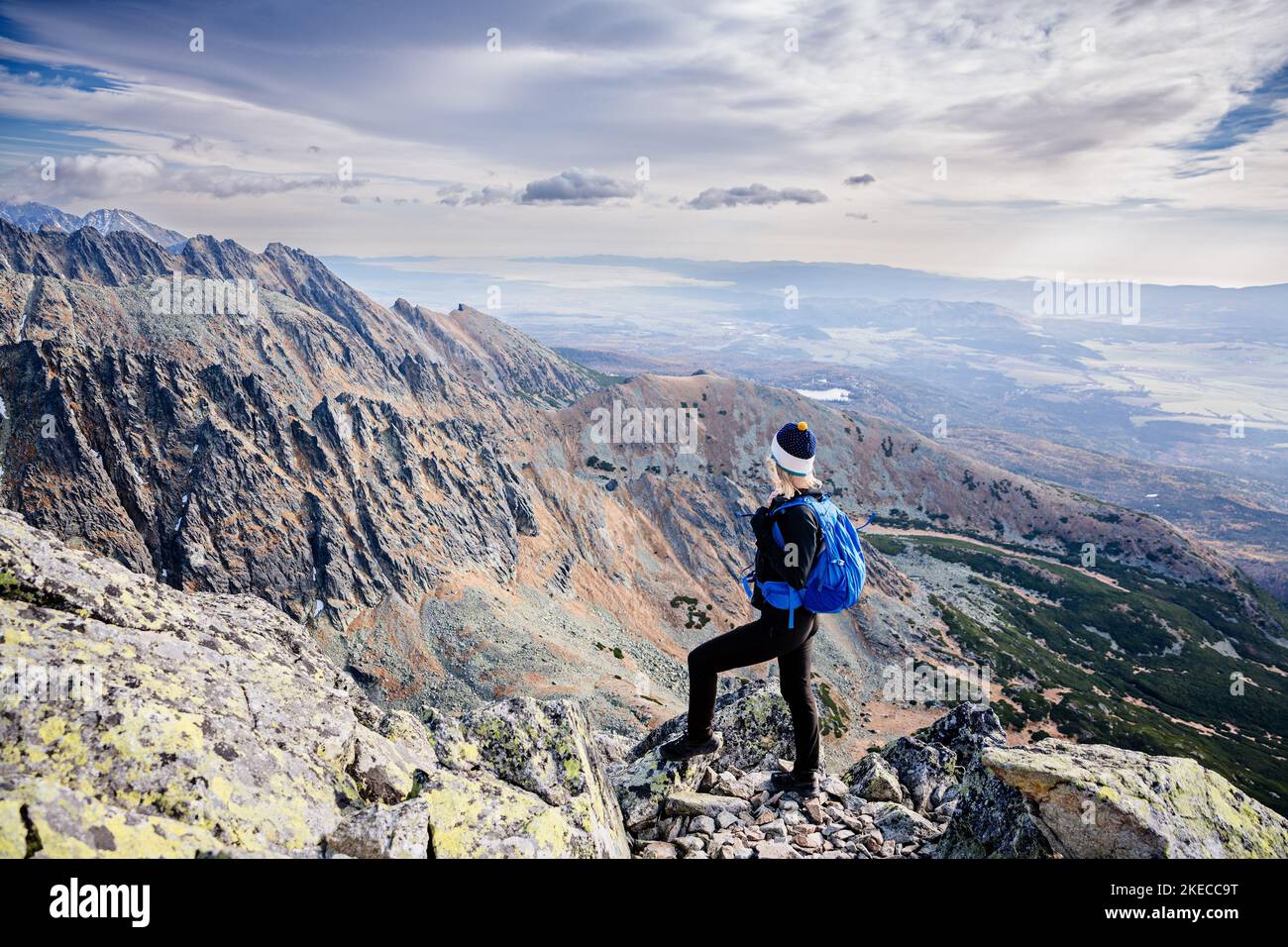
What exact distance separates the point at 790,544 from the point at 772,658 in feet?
6.48

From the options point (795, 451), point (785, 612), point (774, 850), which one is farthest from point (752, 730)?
point (795, 451)

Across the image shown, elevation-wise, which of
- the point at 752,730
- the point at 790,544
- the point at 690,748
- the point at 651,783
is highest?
the point at 790,544

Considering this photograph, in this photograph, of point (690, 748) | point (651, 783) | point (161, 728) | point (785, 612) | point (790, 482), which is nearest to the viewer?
point (161, 728)

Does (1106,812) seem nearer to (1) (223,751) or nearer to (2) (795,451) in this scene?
(2) (795,451)

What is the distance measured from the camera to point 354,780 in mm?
7754

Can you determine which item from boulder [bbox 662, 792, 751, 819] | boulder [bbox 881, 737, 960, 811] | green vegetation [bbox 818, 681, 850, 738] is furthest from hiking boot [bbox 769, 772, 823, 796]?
green vegetation [bbox 818, 681, 850, 738]

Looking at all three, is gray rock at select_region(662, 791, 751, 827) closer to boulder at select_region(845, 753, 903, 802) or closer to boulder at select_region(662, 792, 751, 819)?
boulder at select_region(662, 792, 751, 819)

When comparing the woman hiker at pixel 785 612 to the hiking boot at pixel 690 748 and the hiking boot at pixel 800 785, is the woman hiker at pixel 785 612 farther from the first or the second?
the hiking boot at pixel 800 785

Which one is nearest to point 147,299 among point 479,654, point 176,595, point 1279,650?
point 479,654

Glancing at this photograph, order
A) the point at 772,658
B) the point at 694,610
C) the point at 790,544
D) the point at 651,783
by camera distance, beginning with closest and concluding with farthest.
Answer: the point at 790,544 < the point at 772,658 < the point at 651,783 < the point at 694,610

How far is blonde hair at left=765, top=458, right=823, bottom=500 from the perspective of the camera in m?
8.74

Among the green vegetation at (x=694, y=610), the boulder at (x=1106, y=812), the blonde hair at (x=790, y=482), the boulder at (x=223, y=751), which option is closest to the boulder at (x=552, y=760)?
the boulder at (x=223, y=751)

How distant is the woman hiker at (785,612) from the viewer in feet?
26.6
